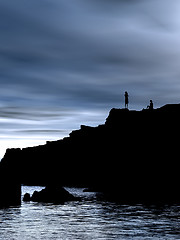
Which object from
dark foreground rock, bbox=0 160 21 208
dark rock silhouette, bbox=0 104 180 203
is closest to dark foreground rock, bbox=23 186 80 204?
dark foreground rock, bbox=0 160 21 208

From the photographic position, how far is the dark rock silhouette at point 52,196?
3460 inches

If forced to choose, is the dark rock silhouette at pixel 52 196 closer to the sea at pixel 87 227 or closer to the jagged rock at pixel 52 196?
the jagged rock at pixel 52 196

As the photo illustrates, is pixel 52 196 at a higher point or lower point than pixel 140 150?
lower

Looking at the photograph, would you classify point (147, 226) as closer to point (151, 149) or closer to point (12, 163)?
point (12, 163)

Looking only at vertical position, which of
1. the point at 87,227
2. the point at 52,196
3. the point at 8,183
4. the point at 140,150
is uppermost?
the point at 140,150

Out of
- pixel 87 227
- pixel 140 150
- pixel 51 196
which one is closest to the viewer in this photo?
pixel 87 227

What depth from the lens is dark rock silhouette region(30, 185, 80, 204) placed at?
87875 millimetres

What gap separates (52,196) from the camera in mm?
88812

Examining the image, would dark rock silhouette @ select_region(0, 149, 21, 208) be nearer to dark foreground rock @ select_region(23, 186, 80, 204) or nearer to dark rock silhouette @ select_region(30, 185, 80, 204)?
dark foreground rock @ select_region(23, 186, 80, 204)

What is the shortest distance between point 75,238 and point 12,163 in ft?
129

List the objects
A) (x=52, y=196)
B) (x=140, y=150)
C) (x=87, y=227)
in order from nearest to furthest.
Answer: (x=87, y=227)
(x=52, y=196)
(x=140, y=150)

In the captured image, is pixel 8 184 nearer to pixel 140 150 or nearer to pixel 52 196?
pixel 52 196

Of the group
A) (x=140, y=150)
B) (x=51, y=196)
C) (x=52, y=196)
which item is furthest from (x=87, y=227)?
(x=140, y=150)

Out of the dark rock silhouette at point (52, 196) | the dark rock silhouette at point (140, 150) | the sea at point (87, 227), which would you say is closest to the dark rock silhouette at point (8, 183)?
the dark rock silhouette at point (52, 196)
